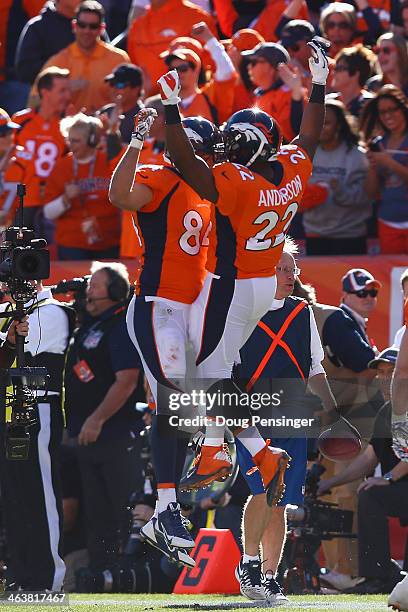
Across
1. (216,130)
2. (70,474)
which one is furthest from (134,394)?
(216,130)

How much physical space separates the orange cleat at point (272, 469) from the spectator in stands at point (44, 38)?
309 inches

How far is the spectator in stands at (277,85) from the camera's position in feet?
41.8

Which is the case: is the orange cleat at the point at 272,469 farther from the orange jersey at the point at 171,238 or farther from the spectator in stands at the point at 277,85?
the spectator in stands at the point at 277,85

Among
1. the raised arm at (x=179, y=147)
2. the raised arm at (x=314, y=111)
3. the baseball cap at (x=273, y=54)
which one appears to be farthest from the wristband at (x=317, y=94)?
the baseball cap at (x=273, y=54)

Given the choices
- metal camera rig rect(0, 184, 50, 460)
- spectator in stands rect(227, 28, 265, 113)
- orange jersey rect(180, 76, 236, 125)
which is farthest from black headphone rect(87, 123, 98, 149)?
metal camera rig rect(0, 184, 50, 460)

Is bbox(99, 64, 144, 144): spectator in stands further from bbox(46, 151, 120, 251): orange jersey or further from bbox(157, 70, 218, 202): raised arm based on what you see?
bbox(157, 70, 218, 202): raised arm

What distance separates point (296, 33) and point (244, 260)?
5.56m

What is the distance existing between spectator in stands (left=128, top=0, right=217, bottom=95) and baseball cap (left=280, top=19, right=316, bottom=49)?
4.82ft

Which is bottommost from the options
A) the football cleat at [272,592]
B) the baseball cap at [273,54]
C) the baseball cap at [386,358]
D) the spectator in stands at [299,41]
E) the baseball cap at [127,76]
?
the football cleat at [272,592]

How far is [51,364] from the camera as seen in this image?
34.1ft

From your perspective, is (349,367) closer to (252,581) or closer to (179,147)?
(252,581)

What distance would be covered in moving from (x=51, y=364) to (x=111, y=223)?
9.47 ft

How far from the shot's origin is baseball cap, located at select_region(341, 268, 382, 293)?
454 inches

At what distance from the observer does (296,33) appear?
1365cm
